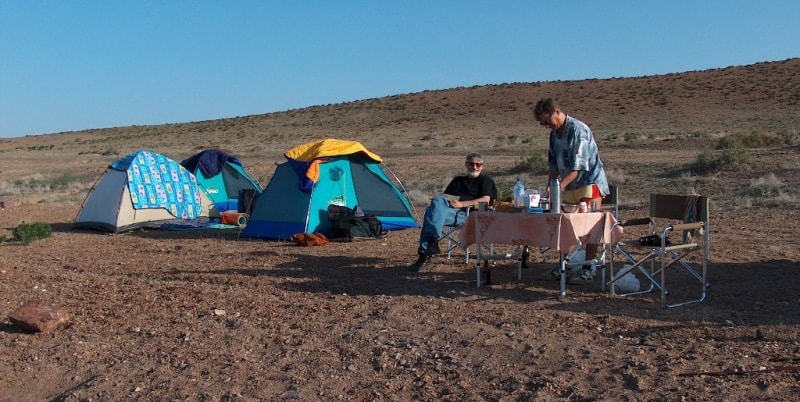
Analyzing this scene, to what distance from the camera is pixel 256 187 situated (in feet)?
48.2

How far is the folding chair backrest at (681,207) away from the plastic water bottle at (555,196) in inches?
42.9

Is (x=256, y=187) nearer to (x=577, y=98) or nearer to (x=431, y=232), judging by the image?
(x=431, y=232)

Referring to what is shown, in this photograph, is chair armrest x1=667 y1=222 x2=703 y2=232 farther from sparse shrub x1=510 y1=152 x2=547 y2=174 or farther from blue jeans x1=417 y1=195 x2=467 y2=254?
sparse shrub x1=510 y1=152 x2=547 y2=174

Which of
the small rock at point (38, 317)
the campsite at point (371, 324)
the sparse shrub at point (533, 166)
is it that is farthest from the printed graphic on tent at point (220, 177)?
the small rock at point (38, 317)

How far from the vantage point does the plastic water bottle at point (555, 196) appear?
6.41 m

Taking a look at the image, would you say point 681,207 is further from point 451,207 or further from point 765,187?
point 765,187

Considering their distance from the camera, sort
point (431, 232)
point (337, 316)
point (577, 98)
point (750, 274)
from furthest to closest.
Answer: point (577, 98)
point (431, 232)
point (750, 274)
point (337, 316)

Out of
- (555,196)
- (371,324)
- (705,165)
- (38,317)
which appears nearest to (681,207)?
(555,196)

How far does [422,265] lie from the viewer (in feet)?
26.6

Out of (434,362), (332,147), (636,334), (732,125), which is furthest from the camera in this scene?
(732,125)

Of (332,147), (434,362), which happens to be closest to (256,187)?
(332,147)

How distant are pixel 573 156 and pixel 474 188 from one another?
1.69m

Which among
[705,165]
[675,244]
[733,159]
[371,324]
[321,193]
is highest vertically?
[733,159]

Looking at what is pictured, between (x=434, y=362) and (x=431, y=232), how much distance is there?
10.2 feet
